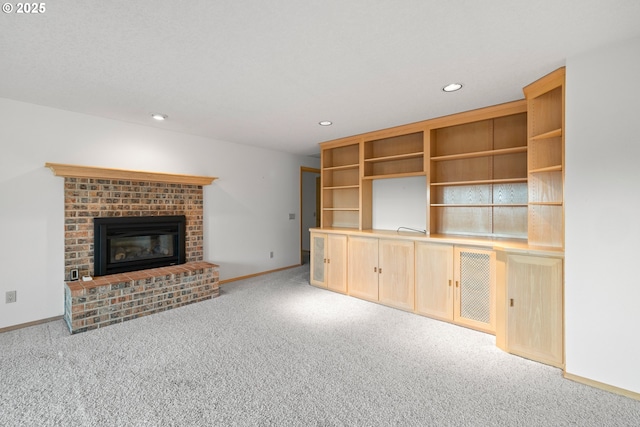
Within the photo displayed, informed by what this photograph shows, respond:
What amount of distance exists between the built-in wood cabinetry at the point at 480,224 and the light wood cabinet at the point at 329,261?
0.33ft

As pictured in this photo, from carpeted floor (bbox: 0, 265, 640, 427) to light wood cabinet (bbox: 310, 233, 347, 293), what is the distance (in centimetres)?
109

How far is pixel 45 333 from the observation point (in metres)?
2.93

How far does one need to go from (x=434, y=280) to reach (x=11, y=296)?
177 inches

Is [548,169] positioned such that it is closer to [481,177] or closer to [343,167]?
[481,177]

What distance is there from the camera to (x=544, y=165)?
8.67 feet

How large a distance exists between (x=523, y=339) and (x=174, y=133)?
4.76 meters

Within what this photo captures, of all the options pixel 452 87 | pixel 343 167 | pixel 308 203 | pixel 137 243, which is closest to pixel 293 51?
pixel 452 87

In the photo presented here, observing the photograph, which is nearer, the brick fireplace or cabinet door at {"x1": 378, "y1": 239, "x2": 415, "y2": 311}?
the brick fireplace

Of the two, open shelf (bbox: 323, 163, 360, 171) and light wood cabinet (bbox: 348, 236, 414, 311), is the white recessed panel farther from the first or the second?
light wood cabinet (bbox: 348, 236, 414, 311)

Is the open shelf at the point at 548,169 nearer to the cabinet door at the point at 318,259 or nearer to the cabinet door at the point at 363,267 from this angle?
the cabinet door at the point at 363,267

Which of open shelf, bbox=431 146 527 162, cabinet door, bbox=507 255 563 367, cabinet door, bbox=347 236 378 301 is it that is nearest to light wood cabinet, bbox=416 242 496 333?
cabinet door, bbox=507 255 563 367

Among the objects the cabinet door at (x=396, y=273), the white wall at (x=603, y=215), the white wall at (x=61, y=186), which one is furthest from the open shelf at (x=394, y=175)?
the white wall at (x=61, y=186)

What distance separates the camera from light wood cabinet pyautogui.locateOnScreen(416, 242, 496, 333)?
297 centimetres

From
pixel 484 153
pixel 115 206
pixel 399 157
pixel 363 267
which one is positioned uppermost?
pixel 399 157
